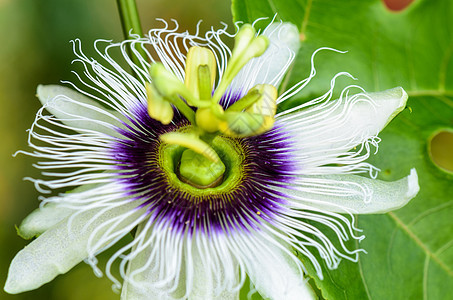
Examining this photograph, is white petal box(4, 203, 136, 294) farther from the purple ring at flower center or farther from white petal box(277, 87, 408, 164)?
white petal box(277, 87, 408, 164)

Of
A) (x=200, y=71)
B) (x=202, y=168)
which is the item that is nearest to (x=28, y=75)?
(x=202, y=168)

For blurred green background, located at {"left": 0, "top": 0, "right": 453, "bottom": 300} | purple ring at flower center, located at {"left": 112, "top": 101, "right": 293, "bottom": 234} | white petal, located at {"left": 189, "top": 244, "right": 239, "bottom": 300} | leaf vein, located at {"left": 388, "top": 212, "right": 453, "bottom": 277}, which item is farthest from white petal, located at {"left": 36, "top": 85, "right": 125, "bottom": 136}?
blurred green background, located at {"left": 0, "top": 0, "right": 453, "bottom": 300}

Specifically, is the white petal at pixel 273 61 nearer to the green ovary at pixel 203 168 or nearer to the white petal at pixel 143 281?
the green ovary at pixel 203 168

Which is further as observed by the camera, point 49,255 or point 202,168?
point 202,168

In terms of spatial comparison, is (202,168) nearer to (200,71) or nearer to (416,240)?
(200,71)

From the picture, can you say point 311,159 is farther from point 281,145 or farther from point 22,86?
point 22,86

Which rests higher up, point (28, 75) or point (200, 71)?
point (200, 71)

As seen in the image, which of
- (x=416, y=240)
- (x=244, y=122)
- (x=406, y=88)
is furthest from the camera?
(x=406, y=88)
